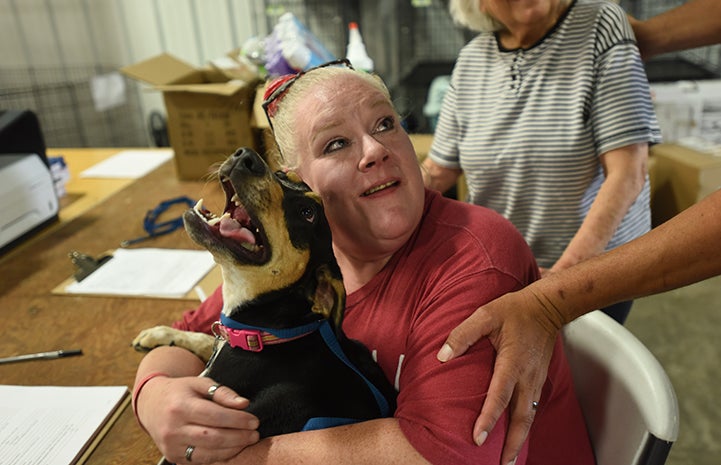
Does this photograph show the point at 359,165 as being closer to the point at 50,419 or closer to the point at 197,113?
the point at 50,419

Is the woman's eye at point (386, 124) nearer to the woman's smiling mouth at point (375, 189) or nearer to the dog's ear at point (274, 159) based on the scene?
the woman's smiling mouth at point (375, 189)

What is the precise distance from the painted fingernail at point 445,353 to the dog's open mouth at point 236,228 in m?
0.31

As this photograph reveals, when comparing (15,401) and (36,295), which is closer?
(15,401)

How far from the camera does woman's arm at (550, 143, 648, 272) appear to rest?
137 centimetres

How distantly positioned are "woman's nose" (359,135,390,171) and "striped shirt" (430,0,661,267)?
0.67 metres

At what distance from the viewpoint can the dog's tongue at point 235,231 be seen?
2.82 feet

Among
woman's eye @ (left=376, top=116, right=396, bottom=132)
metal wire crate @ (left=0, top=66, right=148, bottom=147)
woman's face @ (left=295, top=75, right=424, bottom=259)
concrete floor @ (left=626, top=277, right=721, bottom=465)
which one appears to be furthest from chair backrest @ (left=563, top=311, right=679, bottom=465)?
metal wire crate @ (left=0, top=66, right=148, bottom=147)

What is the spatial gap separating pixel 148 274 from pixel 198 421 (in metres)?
0.98

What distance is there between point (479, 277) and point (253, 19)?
12.4 feet

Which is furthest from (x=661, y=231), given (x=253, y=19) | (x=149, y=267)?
(x=253, y=19)

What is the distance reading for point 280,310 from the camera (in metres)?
0.88

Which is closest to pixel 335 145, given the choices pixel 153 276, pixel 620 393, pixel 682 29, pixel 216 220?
pixel 216 220

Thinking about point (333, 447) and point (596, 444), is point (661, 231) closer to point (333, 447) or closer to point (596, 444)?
point (596, 444)

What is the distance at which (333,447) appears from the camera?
0.81m
